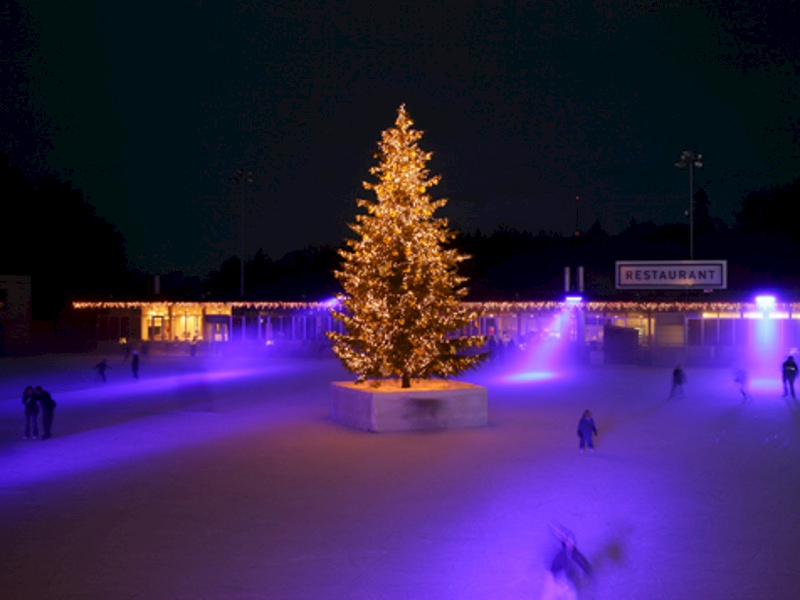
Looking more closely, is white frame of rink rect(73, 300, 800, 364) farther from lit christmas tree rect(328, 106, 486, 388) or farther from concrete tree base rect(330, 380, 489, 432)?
concrete tree base rect(330, 380, 489, 432)

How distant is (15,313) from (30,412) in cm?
4012

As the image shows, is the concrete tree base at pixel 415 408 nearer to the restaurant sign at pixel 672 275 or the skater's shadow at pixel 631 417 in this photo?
the skater's shadow at pixel 631 417

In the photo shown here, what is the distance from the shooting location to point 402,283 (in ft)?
64.4

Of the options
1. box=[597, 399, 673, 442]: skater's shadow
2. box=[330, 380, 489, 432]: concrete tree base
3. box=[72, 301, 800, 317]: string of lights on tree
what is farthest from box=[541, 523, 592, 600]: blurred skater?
box=[72, 301, 800, 317]: string of lights on tree

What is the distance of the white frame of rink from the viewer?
4484 centimetres

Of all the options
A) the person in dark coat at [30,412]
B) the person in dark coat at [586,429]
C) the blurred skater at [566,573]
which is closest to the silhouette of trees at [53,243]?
the person in dark coat at [30,412]

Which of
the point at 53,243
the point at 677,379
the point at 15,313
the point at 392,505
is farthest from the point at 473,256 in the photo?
the point at 392,505

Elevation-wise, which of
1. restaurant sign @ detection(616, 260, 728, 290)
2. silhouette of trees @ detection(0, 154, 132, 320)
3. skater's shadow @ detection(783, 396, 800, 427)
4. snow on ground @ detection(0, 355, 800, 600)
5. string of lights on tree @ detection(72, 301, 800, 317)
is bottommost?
snow on ground @ detection(0, 355, 800, 600)


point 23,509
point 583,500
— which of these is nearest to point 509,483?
point 583,500

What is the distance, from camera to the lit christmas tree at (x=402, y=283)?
64.3ft

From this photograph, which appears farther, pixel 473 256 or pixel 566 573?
pixel 473 256

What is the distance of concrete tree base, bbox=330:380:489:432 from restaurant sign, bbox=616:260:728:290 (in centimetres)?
2903

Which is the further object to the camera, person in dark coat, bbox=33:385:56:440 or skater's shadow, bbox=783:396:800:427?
skater's shadow, bbox=783:396:800:427

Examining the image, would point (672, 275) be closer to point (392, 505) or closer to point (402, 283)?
point (402, 283)
